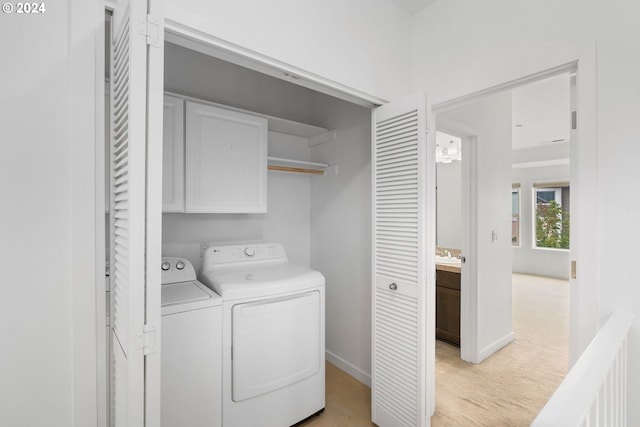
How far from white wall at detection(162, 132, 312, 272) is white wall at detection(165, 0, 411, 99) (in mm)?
1287

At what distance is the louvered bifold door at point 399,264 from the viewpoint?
1.75 m

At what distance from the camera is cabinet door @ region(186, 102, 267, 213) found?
2.05 meters

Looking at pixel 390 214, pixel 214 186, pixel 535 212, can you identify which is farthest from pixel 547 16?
pixel 535 212

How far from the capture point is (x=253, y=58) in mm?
1425

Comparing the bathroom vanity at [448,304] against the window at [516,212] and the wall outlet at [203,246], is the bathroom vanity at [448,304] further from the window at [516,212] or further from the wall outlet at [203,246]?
the window at [516,212]

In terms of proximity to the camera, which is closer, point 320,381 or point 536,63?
point 536,63

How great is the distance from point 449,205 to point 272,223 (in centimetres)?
314

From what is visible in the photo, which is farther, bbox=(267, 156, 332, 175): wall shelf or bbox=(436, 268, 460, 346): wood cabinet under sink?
bbox=(436, 268, 460, 346): wood cabinet under sink

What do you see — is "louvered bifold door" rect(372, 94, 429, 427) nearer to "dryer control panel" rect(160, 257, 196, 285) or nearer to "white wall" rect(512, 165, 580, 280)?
"dryer control panel" rect(160, 257, 196, 285)

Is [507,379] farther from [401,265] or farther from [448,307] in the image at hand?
[401,265]

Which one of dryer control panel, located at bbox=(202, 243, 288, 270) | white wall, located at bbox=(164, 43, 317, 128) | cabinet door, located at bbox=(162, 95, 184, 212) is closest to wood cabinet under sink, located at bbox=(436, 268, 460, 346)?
dryer control panel, located at bbox=(202, 243, 288, 270)

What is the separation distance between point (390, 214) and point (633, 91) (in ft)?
3.98

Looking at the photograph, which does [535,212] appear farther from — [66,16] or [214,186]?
[66,16]

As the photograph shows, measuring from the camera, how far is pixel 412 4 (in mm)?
2055
